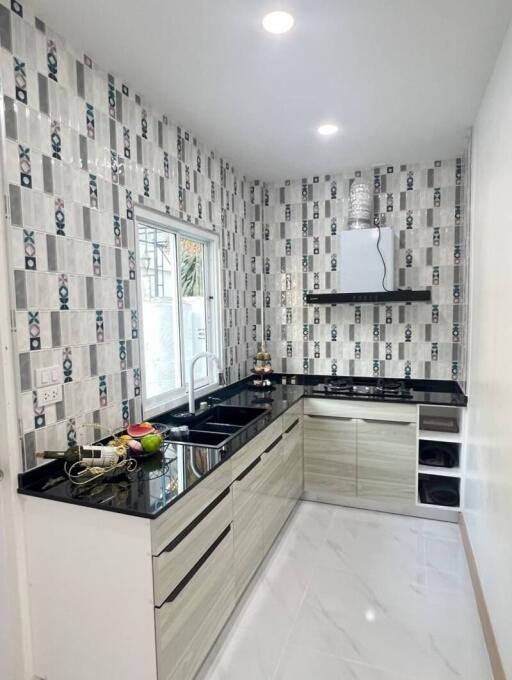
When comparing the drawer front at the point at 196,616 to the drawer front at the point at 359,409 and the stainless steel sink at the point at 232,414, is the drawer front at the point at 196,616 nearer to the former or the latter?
the stainless steel sink at the point at 232,414

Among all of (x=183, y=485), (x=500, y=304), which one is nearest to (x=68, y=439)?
(x=183, y=485)

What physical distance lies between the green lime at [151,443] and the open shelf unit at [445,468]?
77.8 inches

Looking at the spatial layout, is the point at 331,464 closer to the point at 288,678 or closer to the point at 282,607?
the point at 282,607

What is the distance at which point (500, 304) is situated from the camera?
180 centimetres

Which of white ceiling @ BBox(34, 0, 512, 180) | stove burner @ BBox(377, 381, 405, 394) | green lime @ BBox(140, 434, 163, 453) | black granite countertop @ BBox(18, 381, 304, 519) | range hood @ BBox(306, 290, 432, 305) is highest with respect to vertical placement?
white ceiling @ BBox(34, 0, 512, 180)

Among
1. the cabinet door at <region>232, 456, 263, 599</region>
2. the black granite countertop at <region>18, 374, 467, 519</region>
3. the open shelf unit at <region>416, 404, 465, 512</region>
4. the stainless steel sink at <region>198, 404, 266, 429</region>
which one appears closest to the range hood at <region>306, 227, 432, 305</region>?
the open shelf unit at <region>416, 404, 465, 512</region>

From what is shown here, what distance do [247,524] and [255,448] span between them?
38cm

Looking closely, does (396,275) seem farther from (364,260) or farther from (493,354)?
(493,354)

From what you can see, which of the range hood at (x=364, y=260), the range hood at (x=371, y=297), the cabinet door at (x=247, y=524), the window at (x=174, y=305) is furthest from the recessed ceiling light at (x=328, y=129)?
the cabinet door at (x=247, y=524)

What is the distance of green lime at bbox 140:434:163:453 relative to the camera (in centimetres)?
181

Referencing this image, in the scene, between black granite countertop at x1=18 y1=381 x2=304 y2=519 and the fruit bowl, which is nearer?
black granite countertop at x1=18 y1=381 x2=304 y2=519

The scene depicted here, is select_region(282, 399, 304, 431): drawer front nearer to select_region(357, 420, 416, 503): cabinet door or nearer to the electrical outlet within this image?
select_region(357, 420, 416, 503): cabinet door

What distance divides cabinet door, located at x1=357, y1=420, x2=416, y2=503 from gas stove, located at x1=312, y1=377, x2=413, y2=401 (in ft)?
0.65

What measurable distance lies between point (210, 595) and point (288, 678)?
466 mm
